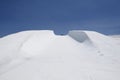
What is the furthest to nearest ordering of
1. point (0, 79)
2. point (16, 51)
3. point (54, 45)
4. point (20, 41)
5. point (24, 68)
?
1. point (54, 45)
2. point (20, 41)
3. point (16, 51)
4. point (24, 68)
5. point (0, 79)

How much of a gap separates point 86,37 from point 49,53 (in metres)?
3.74

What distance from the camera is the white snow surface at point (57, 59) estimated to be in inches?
220

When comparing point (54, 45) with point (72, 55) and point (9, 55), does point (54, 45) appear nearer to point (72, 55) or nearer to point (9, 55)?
point (72, 55)

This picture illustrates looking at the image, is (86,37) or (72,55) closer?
(72,55)

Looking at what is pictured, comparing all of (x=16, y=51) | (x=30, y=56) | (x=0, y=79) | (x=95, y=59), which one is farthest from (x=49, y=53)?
(x=0, y=79)

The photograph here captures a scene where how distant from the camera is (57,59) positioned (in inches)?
280

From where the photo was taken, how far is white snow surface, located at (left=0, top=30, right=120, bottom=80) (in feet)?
18.3

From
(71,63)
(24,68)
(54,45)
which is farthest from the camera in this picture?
(54,45)

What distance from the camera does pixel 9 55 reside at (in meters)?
6.82

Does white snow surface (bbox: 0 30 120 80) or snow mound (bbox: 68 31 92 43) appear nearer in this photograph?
white snow surface (bbox: 0 30 120 80)

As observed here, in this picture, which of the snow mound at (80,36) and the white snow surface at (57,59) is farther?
the snow mound at (80,36)

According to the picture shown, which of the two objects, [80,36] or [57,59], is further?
[80,36]

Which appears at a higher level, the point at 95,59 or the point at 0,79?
the point at 0,79

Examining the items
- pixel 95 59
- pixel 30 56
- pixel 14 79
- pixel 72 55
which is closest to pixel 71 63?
pixel 72 55
